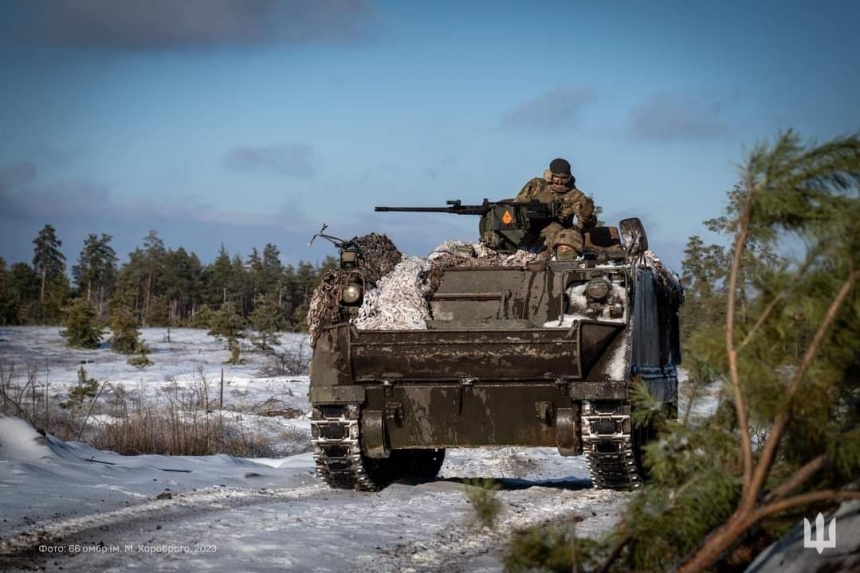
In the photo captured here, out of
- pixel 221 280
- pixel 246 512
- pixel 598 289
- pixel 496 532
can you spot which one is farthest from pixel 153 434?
pixel 221 280

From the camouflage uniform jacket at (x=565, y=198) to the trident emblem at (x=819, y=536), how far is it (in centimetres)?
791

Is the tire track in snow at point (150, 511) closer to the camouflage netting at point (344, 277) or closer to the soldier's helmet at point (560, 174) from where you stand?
the camouflage netting at point (344, 277)

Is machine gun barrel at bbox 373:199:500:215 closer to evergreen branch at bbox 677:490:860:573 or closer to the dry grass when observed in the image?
the dry grass

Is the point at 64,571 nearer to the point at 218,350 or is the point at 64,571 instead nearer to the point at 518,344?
the point at 518,344

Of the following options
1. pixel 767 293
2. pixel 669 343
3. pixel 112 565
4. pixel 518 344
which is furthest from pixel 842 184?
pixel 669 343

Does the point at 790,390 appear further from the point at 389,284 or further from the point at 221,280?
the point at 221,280

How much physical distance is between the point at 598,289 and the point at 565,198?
241cm

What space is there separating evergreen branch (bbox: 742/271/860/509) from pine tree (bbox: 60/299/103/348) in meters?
41.8

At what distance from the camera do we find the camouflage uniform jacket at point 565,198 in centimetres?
1194

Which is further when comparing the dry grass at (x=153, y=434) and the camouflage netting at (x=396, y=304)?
the dry grass at (x=153, y=434)

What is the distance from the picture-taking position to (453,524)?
25.7 feet

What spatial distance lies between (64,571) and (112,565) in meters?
0.26

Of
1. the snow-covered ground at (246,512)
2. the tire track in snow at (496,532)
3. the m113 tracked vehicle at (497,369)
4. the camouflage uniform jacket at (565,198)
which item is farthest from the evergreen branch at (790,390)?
the camouflage uniform jacket at (565,198)

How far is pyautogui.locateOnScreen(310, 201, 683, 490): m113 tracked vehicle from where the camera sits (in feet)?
30.7
